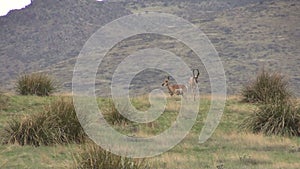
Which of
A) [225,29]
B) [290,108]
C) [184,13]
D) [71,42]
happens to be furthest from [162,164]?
[184,13]

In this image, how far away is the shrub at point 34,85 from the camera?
21031 mm

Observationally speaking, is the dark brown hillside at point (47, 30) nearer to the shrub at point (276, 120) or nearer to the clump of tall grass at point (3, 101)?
the clump of tall grass at point (3, 101)

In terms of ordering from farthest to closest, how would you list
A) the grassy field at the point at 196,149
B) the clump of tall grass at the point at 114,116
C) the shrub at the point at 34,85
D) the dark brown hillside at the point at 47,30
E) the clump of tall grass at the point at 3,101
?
the dark brown hillside at the point at 47,30 < the shrub at the point at 34,85 < the clump of tall grass at the point at 3,101 < the clump of tall grass at the point at 114,116 < the grassy field at the point at 196,149

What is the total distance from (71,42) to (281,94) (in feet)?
319

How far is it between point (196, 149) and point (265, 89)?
6944 millimetres

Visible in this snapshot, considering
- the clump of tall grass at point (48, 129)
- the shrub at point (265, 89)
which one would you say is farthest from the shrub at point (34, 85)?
the shrub at point (265, 89)

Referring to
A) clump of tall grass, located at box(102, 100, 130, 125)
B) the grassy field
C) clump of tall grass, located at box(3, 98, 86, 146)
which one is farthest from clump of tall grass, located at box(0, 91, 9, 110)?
clump of tall grass, located at box(3, 98, 86, 146)

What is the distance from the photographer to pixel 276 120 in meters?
16.5

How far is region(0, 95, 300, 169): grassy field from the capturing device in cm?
1176

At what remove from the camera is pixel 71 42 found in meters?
114

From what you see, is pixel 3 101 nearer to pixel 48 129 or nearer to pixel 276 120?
pixel 48 129

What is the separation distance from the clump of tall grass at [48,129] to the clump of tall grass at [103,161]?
4173 millimetres

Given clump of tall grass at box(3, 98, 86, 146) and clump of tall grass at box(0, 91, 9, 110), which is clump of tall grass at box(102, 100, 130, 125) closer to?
clump of tall grass at box(3, 98, 86, 146)

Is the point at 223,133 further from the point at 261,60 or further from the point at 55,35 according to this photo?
the point at 55,35
